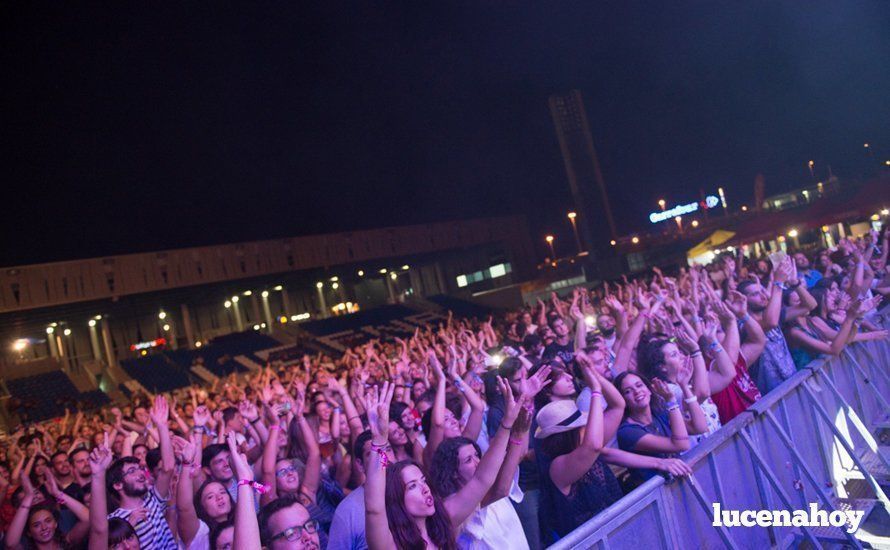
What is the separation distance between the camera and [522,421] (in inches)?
123

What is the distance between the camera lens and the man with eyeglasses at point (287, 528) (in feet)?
8.57

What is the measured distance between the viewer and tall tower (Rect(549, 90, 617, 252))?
59375mm

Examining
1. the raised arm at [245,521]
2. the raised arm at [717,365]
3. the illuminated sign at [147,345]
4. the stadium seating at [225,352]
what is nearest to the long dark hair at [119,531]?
the raised arm at [245,521]

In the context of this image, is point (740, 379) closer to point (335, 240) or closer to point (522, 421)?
point (522, 421)

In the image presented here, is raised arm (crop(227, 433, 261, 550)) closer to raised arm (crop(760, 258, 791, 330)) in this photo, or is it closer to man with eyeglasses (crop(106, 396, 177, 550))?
man with eyeglasses (crop(106, 396, 177, 550))

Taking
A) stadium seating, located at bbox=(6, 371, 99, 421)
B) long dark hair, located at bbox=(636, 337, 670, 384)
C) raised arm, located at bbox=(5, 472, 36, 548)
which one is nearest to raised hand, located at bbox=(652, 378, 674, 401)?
long dark hair, located at bbox=(636, 337, 670, 384)

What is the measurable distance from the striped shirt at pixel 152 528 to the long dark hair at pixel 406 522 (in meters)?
1.89

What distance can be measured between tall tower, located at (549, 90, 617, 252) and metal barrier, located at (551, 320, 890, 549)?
54.4 m

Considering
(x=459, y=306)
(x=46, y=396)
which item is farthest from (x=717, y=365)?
(x=459, y=306)

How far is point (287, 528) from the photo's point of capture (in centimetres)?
262

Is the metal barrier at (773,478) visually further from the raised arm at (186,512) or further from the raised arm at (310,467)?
the raised arm at (186,512)

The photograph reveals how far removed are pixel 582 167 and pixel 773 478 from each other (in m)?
61.4

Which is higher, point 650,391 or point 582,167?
point 582,167

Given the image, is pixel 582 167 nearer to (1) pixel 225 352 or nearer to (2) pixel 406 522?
(1) pixel 225 352
